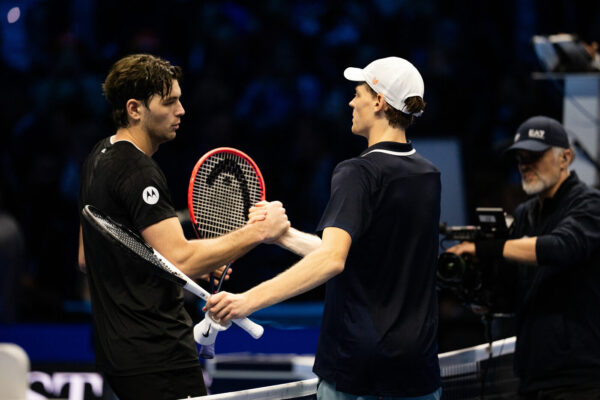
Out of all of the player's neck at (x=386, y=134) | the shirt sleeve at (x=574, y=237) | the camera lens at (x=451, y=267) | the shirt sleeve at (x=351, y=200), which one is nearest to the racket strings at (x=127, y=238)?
the shirt sleeve at (x=351, y=200)

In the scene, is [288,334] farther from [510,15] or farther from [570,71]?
[510,15]

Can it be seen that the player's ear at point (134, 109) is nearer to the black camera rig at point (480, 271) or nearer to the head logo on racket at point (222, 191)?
the head logo on racket at point (222, 191)

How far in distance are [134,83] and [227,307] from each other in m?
1.05

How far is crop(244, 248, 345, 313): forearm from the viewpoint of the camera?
307 centimetres

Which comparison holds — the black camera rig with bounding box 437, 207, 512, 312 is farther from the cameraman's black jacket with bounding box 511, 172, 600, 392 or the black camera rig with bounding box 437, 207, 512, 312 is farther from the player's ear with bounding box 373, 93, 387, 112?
the player's ear with bounding box 373, 93, 387, 112

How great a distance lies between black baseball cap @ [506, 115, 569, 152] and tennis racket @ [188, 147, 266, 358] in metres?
1.45

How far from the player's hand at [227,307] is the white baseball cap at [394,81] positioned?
97 centimetres

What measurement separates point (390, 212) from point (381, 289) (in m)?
0.28

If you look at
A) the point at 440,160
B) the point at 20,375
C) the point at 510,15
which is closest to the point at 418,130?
the point at 440,160

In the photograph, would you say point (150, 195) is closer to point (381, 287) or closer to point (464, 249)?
point (381, 287)

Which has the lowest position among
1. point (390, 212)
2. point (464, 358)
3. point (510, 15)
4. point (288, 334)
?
point (288, 334)

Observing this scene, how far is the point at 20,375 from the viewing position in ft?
8.98

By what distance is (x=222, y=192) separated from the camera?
12.7ft

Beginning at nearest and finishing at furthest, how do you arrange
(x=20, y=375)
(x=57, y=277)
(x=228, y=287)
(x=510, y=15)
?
(x=20, y=375)
(x=228, y=287)
(x=57, y=277)
(x=510, y=15)
